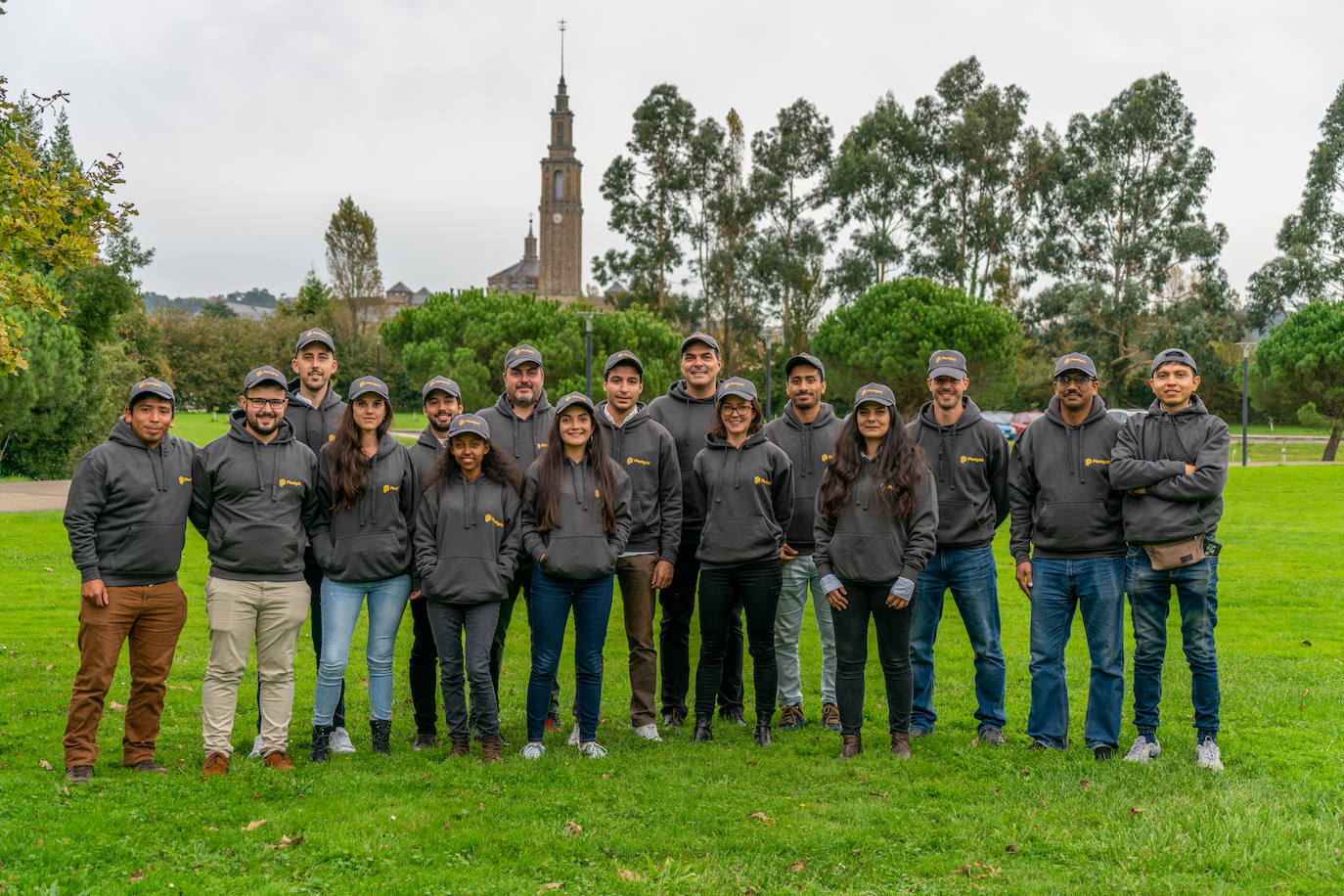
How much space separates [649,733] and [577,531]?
1.40 m

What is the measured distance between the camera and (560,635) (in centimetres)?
590

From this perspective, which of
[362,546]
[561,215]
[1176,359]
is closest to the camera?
[1176,359]

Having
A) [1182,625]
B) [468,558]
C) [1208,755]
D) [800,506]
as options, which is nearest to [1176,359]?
[1182,625]

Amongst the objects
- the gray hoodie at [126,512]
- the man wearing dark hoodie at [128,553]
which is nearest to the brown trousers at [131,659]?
the man wearing dark hoodie at [128,553]

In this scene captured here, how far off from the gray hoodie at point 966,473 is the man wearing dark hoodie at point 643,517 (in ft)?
5.00

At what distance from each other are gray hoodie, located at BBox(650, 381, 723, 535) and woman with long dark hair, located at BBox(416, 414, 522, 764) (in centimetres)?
122

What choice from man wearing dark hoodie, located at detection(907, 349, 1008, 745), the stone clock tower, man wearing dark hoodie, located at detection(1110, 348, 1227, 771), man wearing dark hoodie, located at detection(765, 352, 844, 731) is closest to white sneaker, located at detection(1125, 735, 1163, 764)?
man wearing dark hoodie, located at detection(1110, 348, 1227, 771)

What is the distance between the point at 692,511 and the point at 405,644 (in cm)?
461

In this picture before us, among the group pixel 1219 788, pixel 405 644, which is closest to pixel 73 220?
pixel 405 644

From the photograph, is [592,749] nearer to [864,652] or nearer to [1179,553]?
[864,652]

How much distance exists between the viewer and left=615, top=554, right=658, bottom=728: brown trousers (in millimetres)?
6102

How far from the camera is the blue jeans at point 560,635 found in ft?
19.0

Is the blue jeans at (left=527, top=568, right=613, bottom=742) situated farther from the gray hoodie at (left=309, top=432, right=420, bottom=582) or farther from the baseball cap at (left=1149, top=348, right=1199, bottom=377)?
the baseball cap at (left=1149, top=348, right=1199, bottom=377)

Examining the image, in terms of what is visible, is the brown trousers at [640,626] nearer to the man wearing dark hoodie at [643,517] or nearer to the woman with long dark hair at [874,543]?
the man wearing dark hoodie at [643,517]
